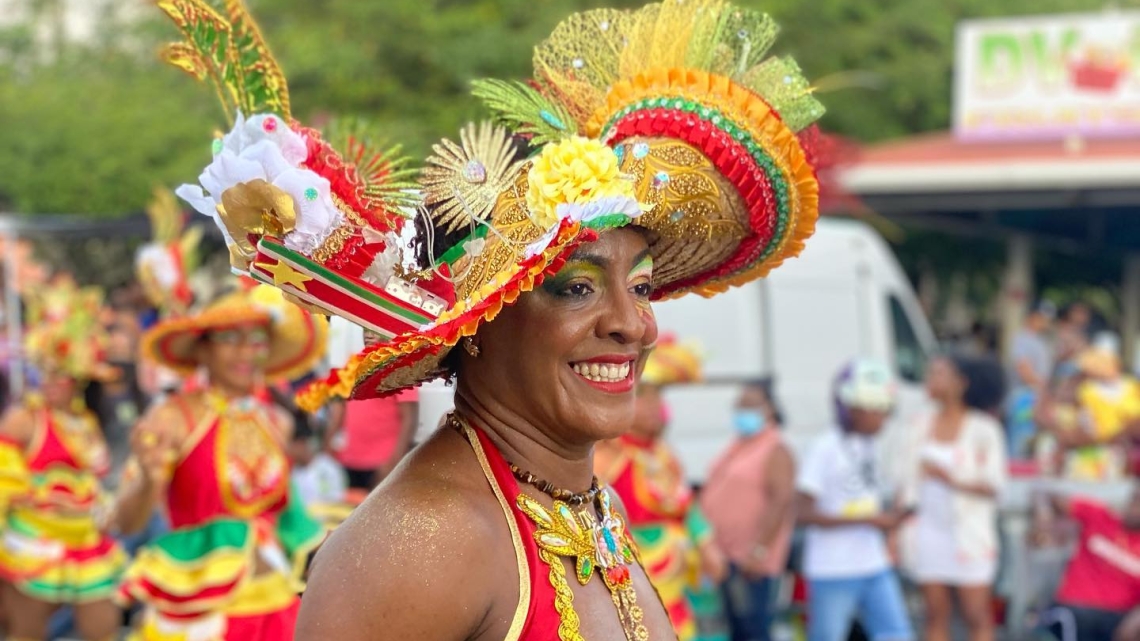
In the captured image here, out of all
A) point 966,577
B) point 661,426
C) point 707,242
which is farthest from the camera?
point 966,577

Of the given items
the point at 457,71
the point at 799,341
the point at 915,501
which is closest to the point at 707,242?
the point at 915,501

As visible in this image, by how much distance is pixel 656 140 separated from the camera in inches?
108

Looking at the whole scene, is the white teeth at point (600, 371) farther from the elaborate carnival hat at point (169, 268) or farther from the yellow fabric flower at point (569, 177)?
the elaborate carnival hat at point (169, 268)

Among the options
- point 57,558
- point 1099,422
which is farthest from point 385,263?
point 1099,422

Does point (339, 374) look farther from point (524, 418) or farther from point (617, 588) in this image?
point (617, 588)

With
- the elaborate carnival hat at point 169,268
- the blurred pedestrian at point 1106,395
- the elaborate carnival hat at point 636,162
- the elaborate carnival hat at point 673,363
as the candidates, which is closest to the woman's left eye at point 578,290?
the elaborate carnival hat at point 636,162

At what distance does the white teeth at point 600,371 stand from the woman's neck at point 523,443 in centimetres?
15

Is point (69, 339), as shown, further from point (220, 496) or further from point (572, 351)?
point (572, 351)

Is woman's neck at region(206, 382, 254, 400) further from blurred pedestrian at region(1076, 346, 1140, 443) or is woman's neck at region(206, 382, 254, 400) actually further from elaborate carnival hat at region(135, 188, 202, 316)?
blurred pedestrian at region(1076, 346, 1140, 443)

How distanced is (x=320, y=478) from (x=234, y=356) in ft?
8.16

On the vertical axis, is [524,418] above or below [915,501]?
above

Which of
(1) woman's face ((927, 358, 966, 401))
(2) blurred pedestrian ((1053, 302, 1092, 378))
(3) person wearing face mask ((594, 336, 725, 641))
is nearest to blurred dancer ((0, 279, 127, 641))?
(3) person wearing face mask ((594, 336, 725, 641))

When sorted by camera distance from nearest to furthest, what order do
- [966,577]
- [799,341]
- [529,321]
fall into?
[529,321] → [966,577] → [799,341]

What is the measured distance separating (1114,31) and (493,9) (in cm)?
735
